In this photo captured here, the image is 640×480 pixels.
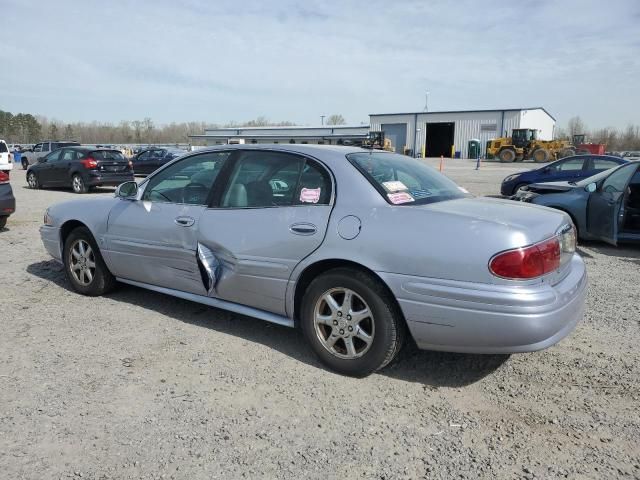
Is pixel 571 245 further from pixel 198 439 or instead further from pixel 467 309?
pixel 198 439

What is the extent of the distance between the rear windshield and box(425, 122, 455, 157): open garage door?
1914 inches

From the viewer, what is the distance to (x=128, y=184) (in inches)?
185

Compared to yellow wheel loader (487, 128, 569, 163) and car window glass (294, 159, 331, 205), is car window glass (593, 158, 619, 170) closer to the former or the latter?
car window glass (294, 159, 331, 205)

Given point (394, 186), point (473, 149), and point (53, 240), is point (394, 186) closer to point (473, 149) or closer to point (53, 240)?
point (53, 240)

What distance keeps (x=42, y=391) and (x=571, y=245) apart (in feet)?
11.8

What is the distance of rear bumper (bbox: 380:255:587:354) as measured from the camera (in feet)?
9.32

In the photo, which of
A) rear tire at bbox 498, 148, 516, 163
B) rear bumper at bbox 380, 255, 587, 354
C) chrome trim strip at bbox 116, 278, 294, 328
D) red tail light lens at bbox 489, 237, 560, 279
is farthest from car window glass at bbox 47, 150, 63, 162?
rear tire at bbox 498, 148, 516, 163

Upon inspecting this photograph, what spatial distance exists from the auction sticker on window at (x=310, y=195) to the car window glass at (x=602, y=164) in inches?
484

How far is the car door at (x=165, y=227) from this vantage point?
162 inches

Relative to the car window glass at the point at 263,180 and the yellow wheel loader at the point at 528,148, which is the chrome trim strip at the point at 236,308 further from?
the yellow wheel loader at the point at 528,148

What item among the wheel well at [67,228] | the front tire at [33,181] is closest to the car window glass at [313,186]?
the wheel well at [67,228]

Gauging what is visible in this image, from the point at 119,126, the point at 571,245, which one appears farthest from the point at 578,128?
the point at 571,245

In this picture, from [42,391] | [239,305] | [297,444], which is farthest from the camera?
[239,305]

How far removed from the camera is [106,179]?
1617cm
